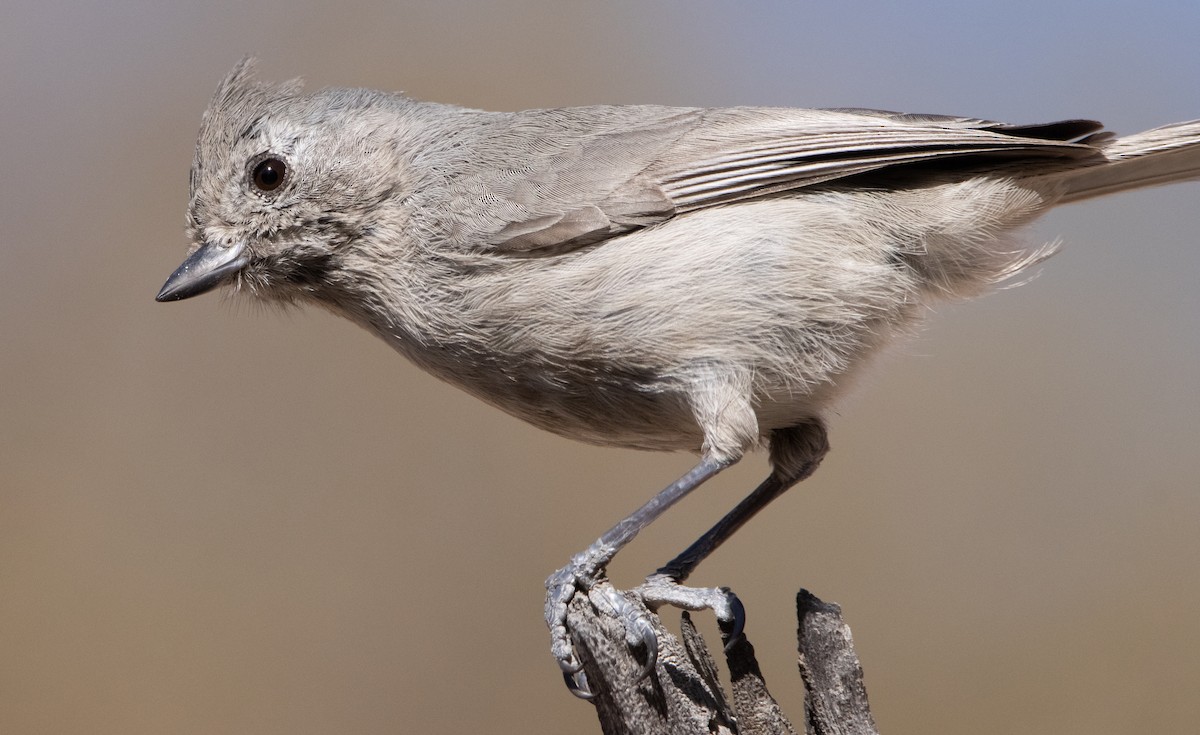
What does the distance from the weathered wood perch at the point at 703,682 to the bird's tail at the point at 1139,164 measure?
1368mm

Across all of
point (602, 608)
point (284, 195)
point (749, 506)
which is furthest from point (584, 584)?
point (284, 195)

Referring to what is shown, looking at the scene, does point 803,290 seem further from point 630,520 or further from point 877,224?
point 630,520

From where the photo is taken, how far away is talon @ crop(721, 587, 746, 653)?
2.26 metres

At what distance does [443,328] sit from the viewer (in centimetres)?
235

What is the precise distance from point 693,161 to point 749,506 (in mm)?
931

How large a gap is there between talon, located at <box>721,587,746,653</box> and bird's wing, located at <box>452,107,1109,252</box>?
0.90 m

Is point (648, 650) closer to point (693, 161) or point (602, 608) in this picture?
point (602, 608)

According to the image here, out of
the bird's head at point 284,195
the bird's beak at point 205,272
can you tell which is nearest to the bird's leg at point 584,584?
the bird's head at point 284,195

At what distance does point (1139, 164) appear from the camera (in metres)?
2.66

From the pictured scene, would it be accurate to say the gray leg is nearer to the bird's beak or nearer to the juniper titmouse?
the juniper titmouse

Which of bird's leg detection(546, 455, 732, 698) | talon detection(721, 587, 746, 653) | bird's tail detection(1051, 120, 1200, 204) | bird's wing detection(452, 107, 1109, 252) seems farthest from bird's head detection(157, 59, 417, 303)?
bird's tail detection(1051, 120, 1200, 204)

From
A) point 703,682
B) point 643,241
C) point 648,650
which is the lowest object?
point 703,682

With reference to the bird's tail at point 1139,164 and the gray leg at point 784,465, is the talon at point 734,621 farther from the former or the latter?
the bird's tail at point 1139,164

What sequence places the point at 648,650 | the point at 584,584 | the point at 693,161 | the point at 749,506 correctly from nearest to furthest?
the point at 648,650 → the point at 584,584 → the point at 693,161 → the point at 749,506
